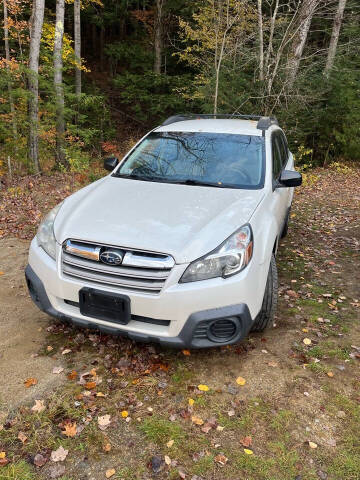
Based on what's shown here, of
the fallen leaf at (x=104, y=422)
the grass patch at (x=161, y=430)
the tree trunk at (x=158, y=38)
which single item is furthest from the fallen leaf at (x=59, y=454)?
the tree trunk at (x=158, y=38)

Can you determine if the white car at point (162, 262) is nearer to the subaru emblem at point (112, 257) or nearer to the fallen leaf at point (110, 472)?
the subaru emblem at point (112, 257)

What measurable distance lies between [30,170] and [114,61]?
14.3 metres

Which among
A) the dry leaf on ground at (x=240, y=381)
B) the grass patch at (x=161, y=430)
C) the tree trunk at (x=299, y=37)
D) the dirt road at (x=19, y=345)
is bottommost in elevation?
the dirt road at (x=19, y=345)

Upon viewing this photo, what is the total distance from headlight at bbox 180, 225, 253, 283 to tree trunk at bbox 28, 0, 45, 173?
9171mm

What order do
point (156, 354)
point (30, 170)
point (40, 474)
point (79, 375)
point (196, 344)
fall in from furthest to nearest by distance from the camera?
1. point (30, 170)
2. point (156, 354)
3. point (79, 375)
4. point (196, 344)
5. point (40, 474)

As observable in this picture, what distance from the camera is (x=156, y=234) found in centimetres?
274

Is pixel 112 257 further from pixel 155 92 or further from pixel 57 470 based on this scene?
pixel 155 92

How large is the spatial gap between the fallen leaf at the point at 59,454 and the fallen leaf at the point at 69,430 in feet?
0.32

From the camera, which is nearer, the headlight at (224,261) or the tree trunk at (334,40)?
the headlight at (224,261)

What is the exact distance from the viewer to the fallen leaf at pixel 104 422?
253cm

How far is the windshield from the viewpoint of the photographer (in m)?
3.75

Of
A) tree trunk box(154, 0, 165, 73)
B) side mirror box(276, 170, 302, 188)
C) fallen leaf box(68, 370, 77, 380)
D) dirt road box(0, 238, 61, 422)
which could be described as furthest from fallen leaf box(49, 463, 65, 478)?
tree trunk box(154, 0, 165, 73)

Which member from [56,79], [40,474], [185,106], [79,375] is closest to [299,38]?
[185,106]

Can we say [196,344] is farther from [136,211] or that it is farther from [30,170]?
[30,170]
